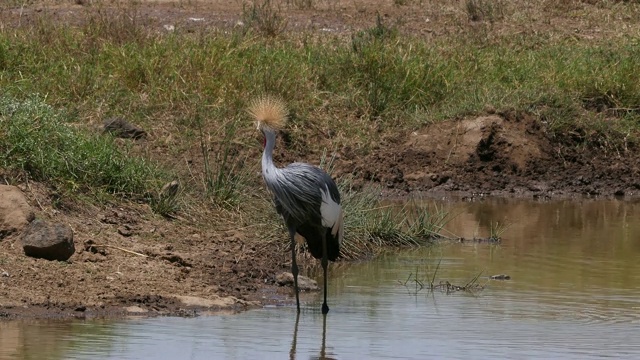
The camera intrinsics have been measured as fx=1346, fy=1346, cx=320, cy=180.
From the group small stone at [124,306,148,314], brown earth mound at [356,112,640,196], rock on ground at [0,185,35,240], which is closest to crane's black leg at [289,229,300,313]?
small stone at [124,306,148,314]

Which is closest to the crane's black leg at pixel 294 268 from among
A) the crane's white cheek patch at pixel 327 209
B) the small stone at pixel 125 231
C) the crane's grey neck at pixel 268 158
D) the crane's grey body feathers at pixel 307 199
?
the crane's grey body feathers at pixel 307 199

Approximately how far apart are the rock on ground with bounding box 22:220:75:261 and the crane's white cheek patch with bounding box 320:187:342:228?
1647mm

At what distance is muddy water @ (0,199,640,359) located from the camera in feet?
23.6

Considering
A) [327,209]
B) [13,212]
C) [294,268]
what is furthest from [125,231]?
[327,209]

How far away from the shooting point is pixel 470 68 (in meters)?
15.6

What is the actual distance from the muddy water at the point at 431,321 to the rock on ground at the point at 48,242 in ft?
3.19

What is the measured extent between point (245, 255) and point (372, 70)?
17.6 ft

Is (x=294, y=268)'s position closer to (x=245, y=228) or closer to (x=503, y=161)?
(x=245, y=228)

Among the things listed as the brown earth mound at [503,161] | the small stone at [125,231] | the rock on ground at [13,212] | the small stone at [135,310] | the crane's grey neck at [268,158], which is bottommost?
the small stone at [135,310]

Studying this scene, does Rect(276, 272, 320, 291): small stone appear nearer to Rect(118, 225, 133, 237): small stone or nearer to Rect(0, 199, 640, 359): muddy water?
Rect(0, 199, 640, 359): muddy water

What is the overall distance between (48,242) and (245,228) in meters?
2.19

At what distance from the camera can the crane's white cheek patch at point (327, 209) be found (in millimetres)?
8883

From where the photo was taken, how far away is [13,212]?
886cm

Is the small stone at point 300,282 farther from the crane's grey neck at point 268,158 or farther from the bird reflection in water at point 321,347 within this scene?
the bird reflection in water at point 321,347
